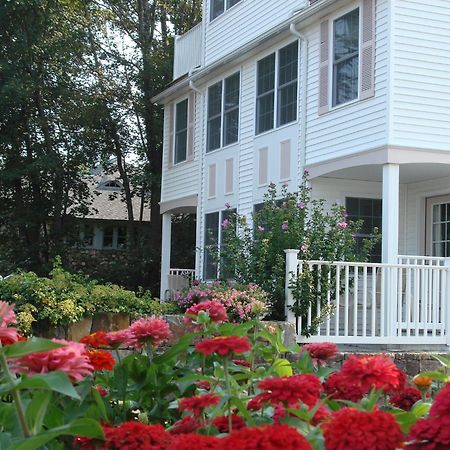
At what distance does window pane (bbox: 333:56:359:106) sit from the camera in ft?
39.7

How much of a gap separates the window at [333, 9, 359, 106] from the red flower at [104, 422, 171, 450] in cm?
1057

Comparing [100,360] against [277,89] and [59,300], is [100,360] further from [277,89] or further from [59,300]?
[277,89]

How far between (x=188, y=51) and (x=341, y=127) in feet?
24.6

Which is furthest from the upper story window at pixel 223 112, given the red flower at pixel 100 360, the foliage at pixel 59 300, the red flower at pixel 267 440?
the red flower at pixel 267 440

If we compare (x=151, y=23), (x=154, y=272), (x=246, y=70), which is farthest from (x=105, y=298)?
(x=151, y=23)

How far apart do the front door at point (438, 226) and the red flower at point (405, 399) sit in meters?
10.4

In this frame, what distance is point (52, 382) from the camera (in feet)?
5.64

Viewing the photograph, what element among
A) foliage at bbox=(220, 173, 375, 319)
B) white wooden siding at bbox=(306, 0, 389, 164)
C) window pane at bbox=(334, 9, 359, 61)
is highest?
window pane at bbox=(334, 9, 359, 61)

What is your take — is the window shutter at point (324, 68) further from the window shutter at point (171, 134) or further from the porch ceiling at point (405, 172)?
the window shutter at point (171, 134)

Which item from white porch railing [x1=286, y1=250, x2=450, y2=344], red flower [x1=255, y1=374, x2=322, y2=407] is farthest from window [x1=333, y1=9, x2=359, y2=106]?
red flower [x1=255, y1=374, x2=322, y2=407]

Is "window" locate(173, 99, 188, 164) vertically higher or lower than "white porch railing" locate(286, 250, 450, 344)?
higher

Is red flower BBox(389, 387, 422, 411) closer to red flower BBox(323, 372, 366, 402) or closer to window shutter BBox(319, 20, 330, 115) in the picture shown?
red flower BBox(323, 372, 366, 402)

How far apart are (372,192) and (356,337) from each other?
424 cm

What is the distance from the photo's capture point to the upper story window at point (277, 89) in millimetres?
14000
